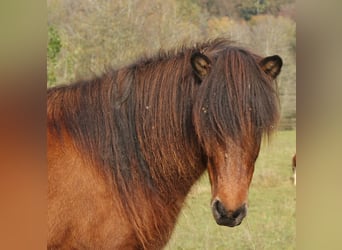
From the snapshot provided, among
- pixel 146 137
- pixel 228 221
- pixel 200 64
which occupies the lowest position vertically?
pixel 228 221

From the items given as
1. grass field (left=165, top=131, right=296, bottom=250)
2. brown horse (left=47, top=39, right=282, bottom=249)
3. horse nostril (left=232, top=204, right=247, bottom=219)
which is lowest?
grass field (left=165, top=131, right=296, bottom=250)

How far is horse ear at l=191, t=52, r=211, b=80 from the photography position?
173cm

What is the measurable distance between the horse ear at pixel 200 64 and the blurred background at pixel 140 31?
0.14 meters

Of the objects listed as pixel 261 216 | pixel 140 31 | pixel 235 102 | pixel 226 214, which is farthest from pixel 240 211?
pixel 140 31

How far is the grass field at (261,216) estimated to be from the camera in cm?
185

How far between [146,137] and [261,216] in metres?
0.55

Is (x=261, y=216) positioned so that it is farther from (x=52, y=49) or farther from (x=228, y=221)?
(x=52, y=49)

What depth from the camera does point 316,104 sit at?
75.5 inches

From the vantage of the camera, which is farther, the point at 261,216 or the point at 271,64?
the point at 261,216

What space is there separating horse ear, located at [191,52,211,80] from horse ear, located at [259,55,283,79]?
20 cm

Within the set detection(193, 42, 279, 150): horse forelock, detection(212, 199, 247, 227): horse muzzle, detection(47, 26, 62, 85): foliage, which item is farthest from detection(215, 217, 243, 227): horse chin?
detection(47, 26, 62, 85): foliage

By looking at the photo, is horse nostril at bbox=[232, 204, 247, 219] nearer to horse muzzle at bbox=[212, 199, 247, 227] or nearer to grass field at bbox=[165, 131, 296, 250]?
horse muzzle at bbox=[212, 199, 247, 227]

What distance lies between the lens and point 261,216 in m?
1.89

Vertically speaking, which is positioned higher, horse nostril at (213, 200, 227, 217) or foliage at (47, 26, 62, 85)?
foliage at (47, 26, 62, 85)
